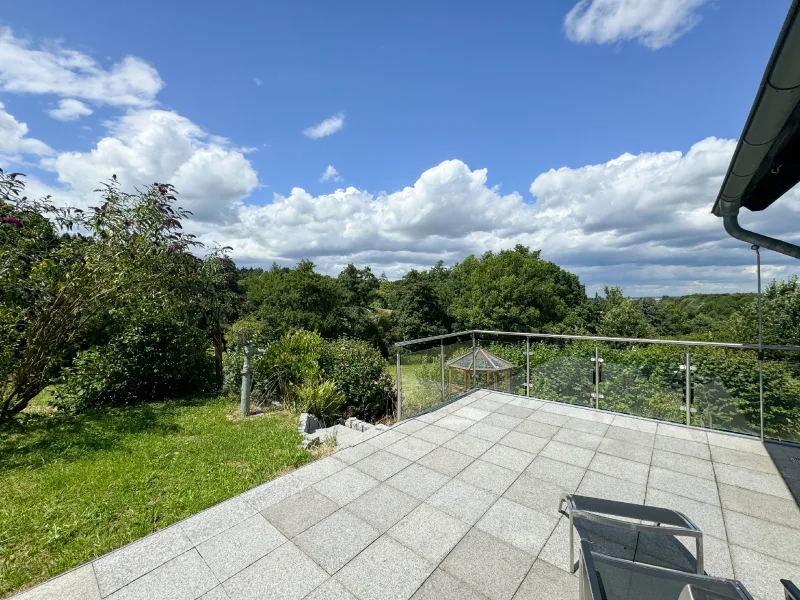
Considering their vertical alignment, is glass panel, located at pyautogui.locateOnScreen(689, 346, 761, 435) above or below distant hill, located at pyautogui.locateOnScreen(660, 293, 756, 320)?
below

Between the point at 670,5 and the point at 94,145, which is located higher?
the point at 670,5

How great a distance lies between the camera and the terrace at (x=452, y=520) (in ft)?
6.37

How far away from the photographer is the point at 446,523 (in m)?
2.46

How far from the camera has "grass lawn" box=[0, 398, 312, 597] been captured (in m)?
2.38

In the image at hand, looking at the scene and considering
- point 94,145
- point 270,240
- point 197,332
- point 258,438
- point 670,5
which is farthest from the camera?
point 270,240

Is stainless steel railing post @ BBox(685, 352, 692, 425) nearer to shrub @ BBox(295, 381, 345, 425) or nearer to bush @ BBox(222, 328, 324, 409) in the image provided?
shrub @ BBox(295, 381, 345, 425)

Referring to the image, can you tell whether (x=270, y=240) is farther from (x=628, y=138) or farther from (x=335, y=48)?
(x=628, y=138)

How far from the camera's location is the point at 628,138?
8156mm

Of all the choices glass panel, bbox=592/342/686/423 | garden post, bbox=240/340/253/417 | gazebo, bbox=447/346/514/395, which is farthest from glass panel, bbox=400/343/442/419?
garden post, bbox=240/340/253/417

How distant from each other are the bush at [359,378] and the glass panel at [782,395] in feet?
18.3

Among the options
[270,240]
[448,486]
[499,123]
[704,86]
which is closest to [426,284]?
[270,240]

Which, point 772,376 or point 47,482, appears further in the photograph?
point 772,376

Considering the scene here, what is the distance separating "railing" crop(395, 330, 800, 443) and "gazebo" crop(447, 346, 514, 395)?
0.05ft

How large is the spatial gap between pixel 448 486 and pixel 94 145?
23.2 ft
